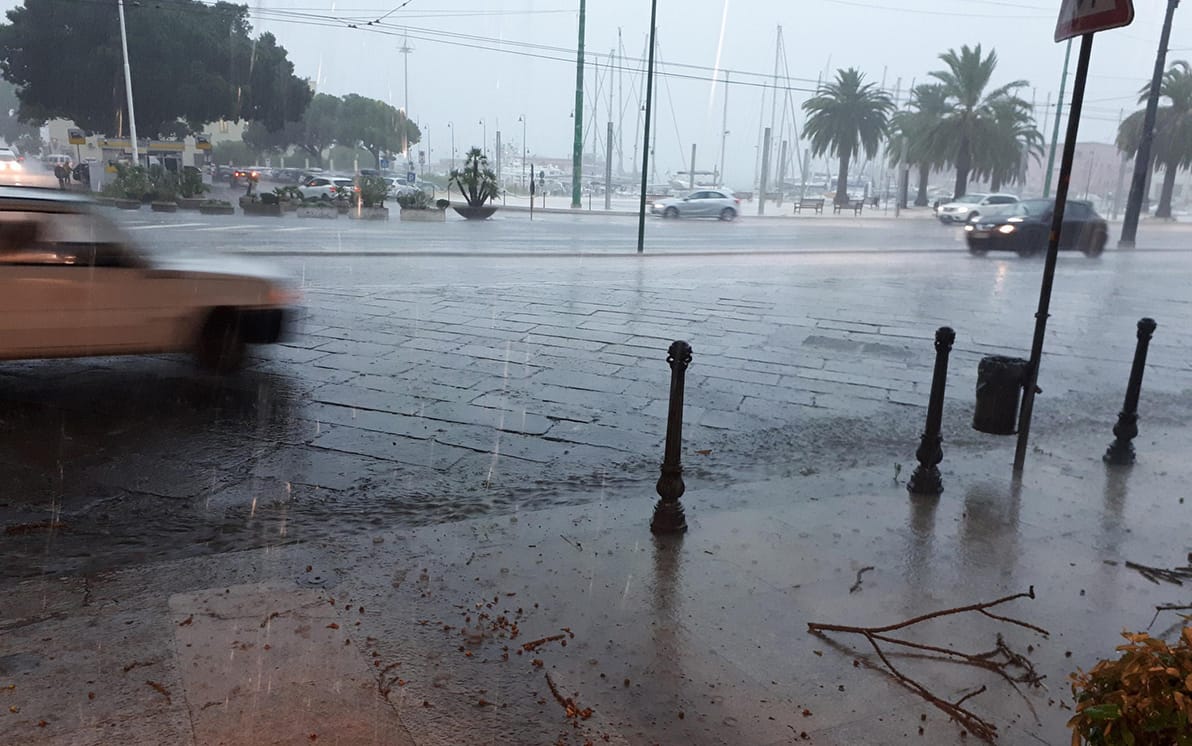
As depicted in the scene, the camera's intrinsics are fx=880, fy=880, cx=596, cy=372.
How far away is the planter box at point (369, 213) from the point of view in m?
29.0

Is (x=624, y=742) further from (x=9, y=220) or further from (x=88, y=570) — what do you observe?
(x=9, y=220)

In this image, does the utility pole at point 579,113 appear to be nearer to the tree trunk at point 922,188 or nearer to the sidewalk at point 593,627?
the tree trunk at point 922,188

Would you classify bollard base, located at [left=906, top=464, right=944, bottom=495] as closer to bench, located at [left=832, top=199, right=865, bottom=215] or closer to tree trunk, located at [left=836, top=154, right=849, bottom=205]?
bench, located at [left=832, top=199, right=865, bottom=215]

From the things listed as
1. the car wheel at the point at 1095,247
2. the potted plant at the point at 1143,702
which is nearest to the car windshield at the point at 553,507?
the potted plant at the point at 1143,702

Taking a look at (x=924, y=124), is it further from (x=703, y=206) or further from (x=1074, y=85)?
(x=1074, y=85)

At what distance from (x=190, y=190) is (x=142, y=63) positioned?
16.2 meters

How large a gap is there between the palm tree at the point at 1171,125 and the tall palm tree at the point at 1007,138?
5007mm

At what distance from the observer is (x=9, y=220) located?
591cm

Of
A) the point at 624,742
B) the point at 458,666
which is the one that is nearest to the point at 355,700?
the point at 458,666

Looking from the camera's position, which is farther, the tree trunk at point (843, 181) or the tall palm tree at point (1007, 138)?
the tree trunk at point (843, 181)

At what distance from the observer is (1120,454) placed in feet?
18.8

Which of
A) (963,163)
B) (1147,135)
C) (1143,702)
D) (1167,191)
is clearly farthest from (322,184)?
(1167,191)

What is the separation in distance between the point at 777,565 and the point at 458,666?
62.9 inches

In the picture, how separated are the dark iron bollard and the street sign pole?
7.15ft
